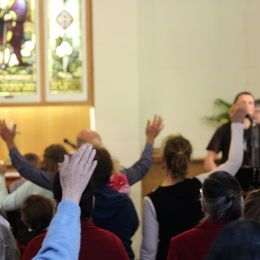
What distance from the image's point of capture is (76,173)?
1.68m

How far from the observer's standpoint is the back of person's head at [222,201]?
2512mm

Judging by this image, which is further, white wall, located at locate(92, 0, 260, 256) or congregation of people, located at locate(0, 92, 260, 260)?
white wall, located at locate(92, 0, 260, 256)

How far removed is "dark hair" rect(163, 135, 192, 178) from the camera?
11.9ft

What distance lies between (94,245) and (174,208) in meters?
1.13

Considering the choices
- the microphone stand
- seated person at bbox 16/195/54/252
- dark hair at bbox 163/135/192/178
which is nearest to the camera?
seated person at bbox 16/195/54/252

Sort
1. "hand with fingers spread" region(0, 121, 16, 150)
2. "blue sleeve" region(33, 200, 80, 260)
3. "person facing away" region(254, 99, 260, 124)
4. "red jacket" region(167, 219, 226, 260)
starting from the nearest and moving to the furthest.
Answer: "blue sleeve" region(33, 200, 80, 260) < "red jacket" region(167, 219, 226, 260) < "hand with fingers spread" region(0, 121, 16, 150) < "person facing away" region(254, 99, 260, 124)

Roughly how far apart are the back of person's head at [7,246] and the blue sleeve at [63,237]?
97mm

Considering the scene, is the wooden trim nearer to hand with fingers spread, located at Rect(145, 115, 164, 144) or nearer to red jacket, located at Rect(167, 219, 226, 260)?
hand with fingers spread, located at Rect(145, 115, 164, 144)

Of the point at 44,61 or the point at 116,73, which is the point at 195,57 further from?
the point at 44,61

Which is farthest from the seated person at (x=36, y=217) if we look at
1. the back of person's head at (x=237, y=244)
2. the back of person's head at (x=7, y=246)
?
the back of person's head at (x=237, y=244)

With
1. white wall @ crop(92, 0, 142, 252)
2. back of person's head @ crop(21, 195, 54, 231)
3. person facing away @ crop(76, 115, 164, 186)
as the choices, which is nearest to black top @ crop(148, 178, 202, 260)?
back of person's head @ crop(21, 195, 54, 231)

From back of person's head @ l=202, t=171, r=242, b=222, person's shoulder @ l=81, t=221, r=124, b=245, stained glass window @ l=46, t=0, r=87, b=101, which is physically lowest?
person's shoulder @ l=81, t=221, r=124, b=245

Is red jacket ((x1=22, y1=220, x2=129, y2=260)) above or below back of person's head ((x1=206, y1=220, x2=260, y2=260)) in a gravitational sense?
below

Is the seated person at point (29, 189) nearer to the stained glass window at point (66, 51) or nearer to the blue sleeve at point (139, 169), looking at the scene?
the blue sleeve at point (139, 169)
